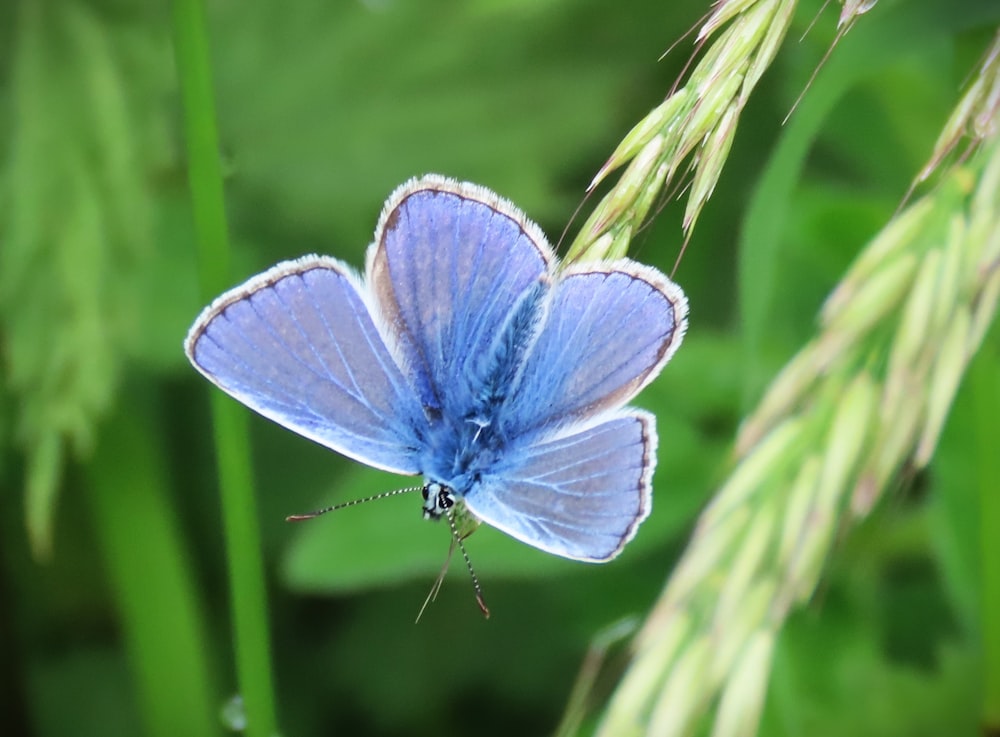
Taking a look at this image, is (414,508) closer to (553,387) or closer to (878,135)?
(553,387)

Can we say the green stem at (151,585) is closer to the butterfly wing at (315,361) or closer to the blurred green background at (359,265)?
the blurred green background at (359,265)

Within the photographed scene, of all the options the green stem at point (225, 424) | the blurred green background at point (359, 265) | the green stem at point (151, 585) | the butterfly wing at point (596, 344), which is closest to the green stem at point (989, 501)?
the blurred green background at point (359, 265)

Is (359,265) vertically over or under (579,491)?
under

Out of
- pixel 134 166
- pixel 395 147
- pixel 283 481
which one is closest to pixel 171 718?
pixel 283 481

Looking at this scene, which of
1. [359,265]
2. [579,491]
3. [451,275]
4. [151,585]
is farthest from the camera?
[359,265]

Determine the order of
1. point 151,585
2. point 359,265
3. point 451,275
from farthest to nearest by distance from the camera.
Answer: point 359,265, point 151,585, point 451,275

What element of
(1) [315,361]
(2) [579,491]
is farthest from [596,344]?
(1) [315,361]

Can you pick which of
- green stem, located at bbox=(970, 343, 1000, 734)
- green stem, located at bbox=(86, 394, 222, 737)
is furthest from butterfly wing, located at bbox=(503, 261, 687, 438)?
green stem, located at bbox=(86, 394, 222, 737)

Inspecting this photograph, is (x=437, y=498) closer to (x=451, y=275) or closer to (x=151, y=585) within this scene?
(x=451, y=275)
